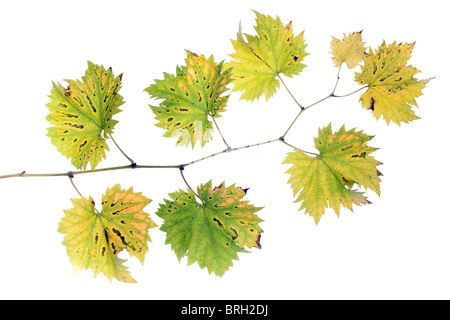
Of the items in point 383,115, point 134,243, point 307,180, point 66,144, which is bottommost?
point 134,243

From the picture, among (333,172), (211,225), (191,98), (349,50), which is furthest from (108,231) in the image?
(349,50)

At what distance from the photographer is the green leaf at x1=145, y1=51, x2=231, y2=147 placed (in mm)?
1179

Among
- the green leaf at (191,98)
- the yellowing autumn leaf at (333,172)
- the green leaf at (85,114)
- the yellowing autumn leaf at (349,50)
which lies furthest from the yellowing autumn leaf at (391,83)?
the green leaf at (85,114)

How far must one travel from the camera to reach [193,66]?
117 cm

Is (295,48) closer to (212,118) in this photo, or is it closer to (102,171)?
(212,118)

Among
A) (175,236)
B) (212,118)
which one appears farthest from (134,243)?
(212,118)

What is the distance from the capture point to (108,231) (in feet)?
3.96

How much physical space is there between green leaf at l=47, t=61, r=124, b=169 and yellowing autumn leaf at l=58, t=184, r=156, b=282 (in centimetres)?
17

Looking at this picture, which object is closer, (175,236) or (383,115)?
(175,236)

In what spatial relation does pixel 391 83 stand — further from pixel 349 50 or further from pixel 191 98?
pixel 191 98

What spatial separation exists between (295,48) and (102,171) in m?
0.87

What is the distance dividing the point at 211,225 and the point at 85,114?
24.0 inches

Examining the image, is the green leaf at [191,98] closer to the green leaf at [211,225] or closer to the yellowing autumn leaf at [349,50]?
the green leaf at [211,225]

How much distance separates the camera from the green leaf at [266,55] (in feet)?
4.15
